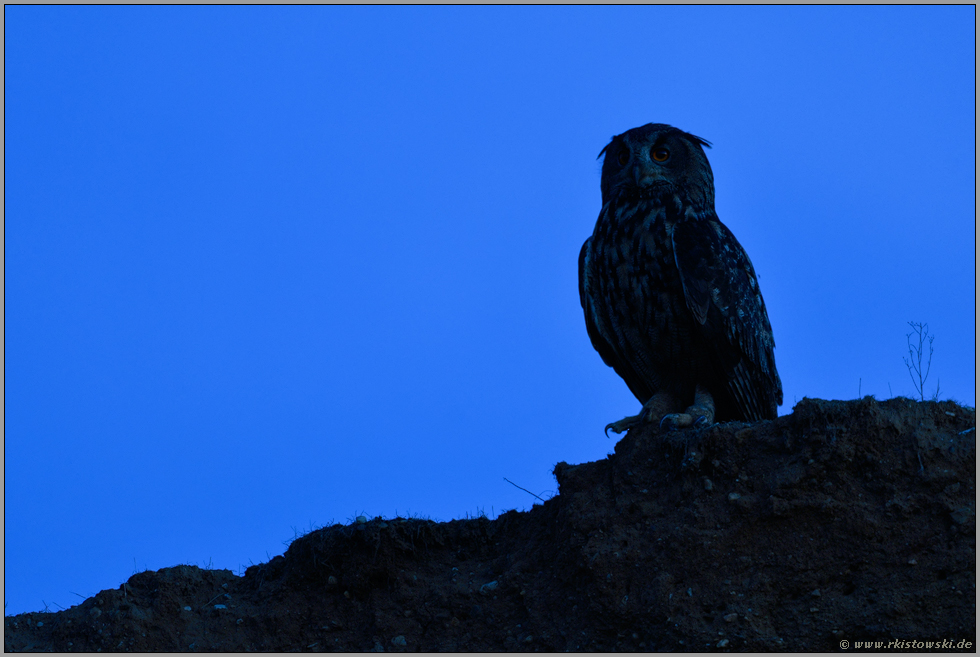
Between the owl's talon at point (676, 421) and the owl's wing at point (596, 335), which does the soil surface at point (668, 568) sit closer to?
the owl's talon at point (676, 421)

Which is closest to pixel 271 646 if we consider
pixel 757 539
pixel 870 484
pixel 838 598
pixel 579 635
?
pixel 579 635

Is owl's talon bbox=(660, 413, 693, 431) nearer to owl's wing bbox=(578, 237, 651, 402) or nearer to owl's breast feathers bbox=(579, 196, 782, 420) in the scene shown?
owl's breast feathers bbox=(579, 196, 782, 420)

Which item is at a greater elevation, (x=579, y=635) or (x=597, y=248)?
(x=597, y=248)

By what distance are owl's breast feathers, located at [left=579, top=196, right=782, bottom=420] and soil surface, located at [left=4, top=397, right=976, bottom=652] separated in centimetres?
93

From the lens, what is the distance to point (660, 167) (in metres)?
5.93

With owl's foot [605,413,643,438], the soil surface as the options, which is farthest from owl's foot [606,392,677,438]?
the soil surface

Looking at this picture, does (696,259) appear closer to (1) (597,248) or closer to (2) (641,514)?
(1) (597,248)

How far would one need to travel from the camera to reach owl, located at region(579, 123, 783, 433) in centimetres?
536

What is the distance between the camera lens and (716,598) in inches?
159

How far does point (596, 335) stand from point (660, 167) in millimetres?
1343

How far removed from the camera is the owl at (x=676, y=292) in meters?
5.36

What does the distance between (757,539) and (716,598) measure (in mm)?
381

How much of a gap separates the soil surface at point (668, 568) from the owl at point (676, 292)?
0.75 m

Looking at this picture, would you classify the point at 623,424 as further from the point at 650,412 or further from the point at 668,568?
the point at 668,568
